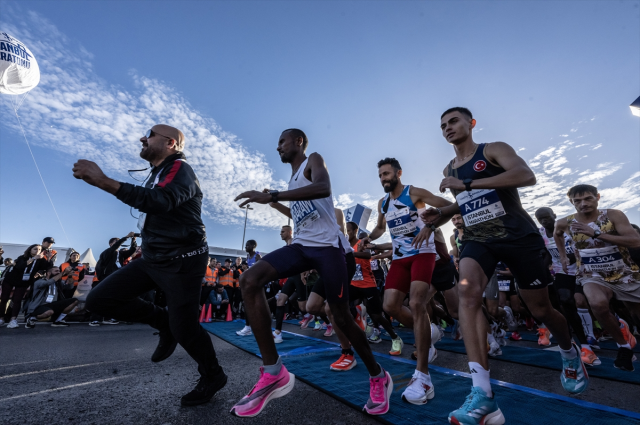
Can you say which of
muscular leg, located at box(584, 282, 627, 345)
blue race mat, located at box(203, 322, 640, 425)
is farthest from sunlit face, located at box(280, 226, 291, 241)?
muscular leg, located at box(584, 282, 627, 345)

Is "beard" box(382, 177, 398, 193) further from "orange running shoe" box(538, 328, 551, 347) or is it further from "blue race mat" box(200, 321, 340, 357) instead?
"orange running shoe" box(538, 328, 551, 347)

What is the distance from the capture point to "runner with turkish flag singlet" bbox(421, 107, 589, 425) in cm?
234

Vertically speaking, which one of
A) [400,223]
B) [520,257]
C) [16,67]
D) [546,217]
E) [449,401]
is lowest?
[449,401]

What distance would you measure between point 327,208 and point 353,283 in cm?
317

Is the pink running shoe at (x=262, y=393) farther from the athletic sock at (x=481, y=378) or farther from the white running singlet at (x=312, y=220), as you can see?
the athletic sock at (x=481, y=378)

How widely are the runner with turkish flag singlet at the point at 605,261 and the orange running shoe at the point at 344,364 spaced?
3025 millimetres

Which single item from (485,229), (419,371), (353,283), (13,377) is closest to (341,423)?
(419,371)

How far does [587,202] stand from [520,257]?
2.49 m

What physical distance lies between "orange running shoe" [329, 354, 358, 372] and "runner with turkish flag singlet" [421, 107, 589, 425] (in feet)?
5.74

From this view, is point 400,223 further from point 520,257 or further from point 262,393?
point 262,393

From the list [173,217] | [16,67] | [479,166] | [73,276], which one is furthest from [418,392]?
[16,67]

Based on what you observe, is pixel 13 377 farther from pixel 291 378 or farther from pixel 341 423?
pixel 341 423

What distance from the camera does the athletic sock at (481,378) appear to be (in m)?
1.97

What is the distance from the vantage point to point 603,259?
4145 mm
